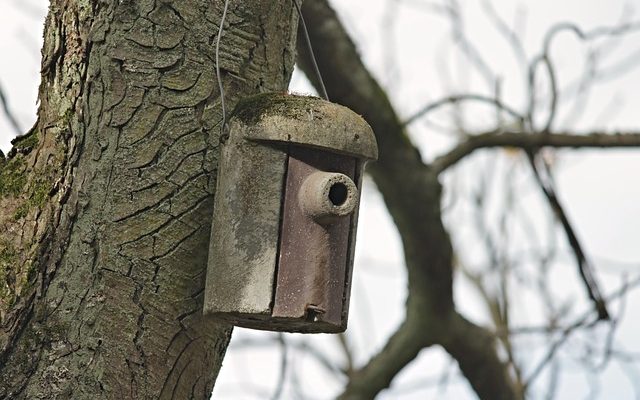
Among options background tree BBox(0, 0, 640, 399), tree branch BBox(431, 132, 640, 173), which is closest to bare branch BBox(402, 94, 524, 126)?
tree branch BBox(431, 132, 640, 173)

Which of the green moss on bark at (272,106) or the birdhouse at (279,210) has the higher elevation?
the green moss on bark at (272,106)

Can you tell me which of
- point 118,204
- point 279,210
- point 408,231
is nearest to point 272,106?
point 279,210

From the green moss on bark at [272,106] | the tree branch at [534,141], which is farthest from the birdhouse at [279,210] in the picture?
the tree branch at [534,141]

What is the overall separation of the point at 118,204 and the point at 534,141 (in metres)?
2.20

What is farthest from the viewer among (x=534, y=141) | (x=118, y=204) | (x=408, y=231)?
(x=534, y=141)

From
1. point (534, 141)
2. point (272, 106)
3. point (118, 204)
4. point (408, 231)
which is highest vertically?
point (534, 141)

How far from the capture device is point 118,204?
194 cm

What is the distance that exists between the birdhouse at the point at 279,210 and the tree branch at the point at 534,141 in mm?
1772

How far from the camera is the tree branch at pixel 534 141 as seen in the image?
3.77m

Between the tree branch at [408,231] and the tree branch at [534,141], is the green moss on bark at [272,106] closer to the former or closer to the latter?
the tree branch at [408,231]

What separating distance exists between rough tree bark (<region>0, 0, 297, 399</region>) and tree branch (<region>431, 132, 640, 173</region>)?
1.80m

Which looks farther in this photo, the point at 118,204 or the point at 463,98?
the point at 463,98

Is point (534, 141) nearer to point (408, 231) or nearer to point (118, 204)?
point (408, 231)

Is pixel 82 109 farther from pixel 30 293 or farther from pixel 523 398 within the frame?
pixel 523 398
